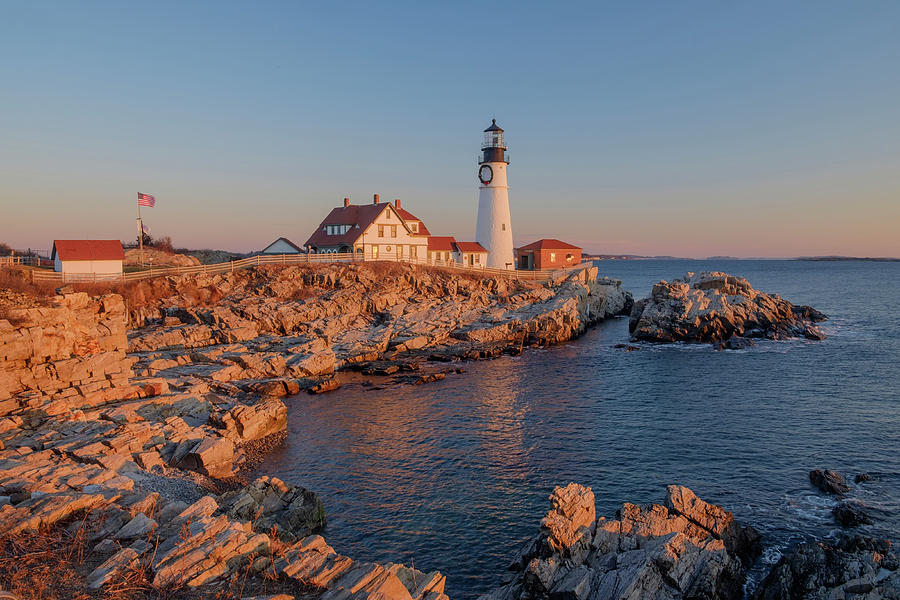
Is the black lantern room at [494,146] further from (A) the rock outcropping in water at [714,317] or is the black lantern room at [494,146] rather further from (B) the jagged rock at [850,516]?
(B) the jagged rock at [850,516]

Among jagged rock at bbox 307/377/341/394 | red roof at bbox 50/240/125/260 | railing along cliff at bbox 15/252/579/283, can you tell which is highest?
red roof at bbox 50/240/125/260

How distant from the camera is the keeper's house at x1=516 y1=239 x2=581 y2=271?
69.2 metres

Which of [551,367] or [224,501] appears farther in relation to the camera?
[551,367]

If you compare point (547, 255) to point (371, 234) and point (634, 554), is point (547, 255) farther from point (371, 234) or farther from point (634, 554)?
point (634, 554)

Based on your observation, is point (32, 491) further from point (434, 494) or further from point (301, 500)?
point (434, 494)

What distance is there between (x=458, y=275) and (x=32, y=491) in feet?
147

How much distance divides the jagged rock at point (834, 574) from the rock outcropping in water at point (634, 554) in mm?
1012

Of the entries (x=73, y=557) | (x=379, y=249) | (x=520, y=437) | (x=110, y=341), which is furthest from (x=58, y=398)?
(x=379, y=249)

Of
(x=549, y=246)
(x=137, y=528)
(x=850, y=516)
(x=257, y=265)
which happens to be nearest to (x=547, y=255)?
(x=549, y=246)

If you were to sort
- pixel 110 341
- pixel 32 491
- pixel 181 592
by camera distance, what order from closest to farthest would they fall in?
pixel 181 592 → pixel 32 491 → pixel 110 341

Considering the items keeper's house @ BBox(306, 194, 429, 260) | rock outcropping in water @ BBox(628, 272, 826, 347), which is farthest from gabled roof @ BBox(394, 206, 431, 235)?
rock outcropping in water @ BBox(628, 272, 826, 347)

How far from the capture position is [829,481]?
19234 millimetres

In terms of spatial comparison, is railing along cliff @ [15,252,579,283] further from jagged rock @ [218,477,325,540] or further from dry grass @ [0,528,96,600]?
dry grass @ [0,528,96,600]

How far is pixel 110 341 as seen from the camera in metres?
24.7
